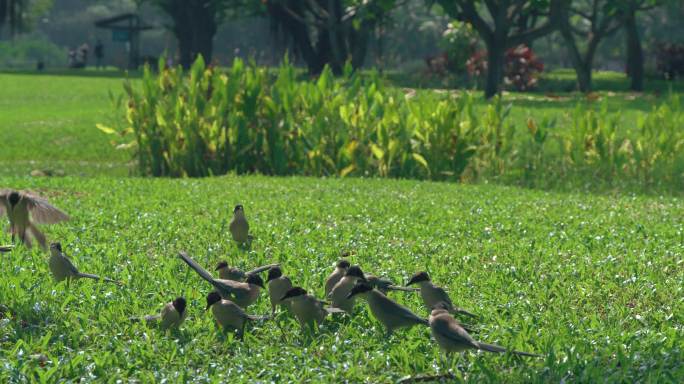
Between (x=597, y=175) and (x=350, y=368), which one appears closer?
(x=350, y=368)

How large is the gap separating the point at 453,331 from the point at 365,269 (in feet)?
8.93

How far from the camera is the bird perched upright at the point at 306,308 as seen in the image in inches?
246

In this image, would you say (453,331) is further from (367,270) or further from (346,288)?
(367,270)

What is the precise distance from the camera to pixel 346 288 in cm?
663

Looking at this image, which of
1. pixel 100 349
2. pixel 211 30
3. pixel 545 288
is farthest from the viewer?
pixel 211 30

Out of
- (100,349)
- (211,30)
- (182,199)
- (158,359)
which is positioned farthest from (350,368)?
(211,30)

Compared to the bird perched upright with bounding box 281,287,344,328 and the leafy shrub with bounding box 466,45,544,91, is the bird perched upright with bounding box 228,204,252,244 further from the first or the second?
the leafy shrub with bounding box 466,45,544,91

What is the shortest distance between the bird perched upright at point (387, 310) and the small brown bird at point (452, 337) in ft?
1.17

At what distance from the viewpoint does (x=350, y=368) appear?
227 inches

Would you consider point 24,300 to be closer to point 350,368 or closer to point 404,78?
point 350,368

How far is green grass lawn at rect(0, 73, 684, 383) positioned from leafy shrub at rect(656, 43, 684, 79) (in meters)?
31.2

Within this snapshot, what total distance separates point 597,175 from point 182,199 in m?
6.24

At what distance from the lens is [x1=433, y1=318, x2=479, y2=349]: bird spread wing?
18.3 feet

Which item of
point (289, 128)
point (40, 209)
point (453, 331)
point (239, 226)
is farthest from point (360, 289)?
point (289, 128)
